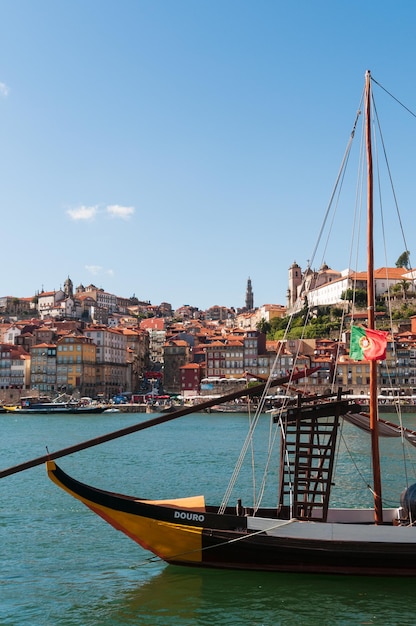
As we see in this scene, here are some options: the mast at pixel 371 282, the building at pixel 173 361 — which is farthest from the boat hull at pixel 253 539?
the building at pixel 173 361

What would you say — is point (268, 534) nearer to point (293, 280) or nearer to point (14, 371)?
point (14, 371)

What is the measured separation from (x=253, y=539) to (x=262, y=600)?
1169mm

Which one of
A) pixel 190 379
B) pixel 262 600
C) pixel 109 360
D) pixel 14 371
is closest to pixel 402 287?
pixel 190 379

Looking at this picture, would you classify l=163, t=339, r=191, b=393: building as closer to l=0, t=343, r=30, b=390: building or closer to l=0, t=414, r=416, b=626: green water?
l=0, t=343, r=30, b=390: building

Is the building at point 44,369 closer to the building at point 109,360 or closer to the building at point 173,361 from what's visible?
the building at point 109,360

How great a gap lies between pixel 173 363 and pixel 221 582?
4606 inches

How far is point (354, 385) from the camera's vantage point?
10500 cm

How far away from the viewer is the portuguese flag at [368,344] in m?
15.3

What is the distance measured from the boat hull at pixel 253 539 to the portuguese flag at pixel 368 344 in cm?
351

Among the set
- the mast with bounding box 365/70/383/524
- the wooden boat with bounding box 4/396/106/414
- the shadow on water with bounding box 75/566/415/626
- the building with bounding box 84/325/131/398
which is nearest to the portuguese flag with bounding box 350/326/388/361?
the mast with bounding box 365/70/383/524

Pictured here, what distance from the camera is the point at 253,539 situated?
46.4 feet

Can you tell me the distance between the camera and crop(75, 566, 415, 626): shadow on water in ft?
41.4

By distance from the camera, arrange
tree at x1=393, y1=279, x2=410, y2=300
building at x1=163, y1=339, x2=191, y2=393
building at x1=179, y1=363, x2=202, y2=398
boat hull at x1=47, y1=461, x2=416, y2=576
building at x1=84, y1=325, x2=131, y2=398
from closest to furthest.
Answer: boat hull at x1=47, y1=461, x2=416, y2=576
building at x1=179, y1=363, x2=202, y2=398
building at x1=84, y1=325, x2=131, y2=398
building at x1=163, y1=339, x2=191, y2=393
tree at x1=393, y1=279, x2=410, y2=300

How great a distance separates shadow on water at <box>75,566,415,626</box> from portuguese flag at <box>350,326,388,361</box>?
448cm
